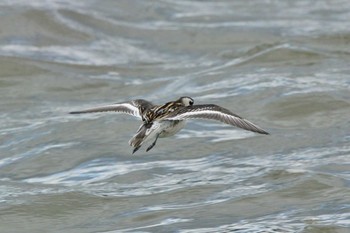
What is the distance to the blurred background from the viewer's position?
11938 mm

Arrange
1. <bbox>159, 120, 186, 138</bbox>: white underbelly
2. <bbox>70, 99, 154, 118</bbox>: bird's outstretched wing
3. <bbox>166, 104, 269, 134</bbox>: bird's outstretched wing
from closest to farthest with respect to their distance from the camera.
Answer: <bbox>166, 104, 269, 134</bbox>: bird's outstretched wing
<bbox>159, 120, 186, 138</bbox>: white underbelly
<bbox>70, 99, 154, 118</bbox>: bird's outstretched wing

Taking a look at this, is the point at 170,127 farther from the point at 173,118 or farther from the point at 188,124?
the point at 188,124

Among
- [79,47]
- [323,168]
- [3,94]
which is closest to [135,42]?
[79,47]

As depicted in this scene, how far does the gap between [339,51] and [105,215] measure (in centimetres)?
828

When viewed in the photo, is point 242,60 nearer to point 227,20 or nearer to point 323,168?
point 227,20

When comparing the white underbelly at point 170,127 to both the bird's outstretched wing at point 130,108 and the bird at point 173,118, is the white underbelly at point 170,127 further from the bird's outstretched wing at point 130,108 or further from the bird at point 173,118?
the bird's outstretched wing at point 130,108

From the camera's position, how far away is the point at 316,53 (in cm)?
1919

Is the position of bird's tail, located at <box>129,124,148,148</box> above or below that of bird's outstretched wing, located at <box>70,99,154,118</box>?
below

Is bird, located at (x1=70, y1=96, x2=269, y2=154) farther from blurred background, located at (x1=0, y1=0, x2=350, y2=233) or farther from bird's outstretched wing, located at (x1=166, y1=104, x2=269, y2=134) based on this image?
blurred background, located at (x1=0, y1=0, x2=350, y2=233)

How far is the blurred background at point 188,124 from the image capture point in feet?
39.2

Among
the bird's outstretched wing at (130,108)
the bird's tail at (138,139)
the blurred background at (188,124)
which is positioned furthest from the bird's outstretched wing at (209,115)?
the blurred background at (188,124)

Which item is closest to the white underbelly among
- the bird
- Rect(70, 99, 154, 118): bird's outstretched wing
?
the bird

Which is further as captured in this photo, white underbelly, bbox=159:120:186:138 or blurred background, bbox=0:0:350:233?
blurred background, bbox=0:0:350:233

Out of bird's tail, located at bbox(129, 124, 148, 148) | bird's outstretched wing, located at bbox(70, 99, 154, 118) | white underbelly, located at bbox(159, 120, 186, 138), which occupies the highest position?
bird's outstretched wing, located at bbox(70, 99, 154, 118)
